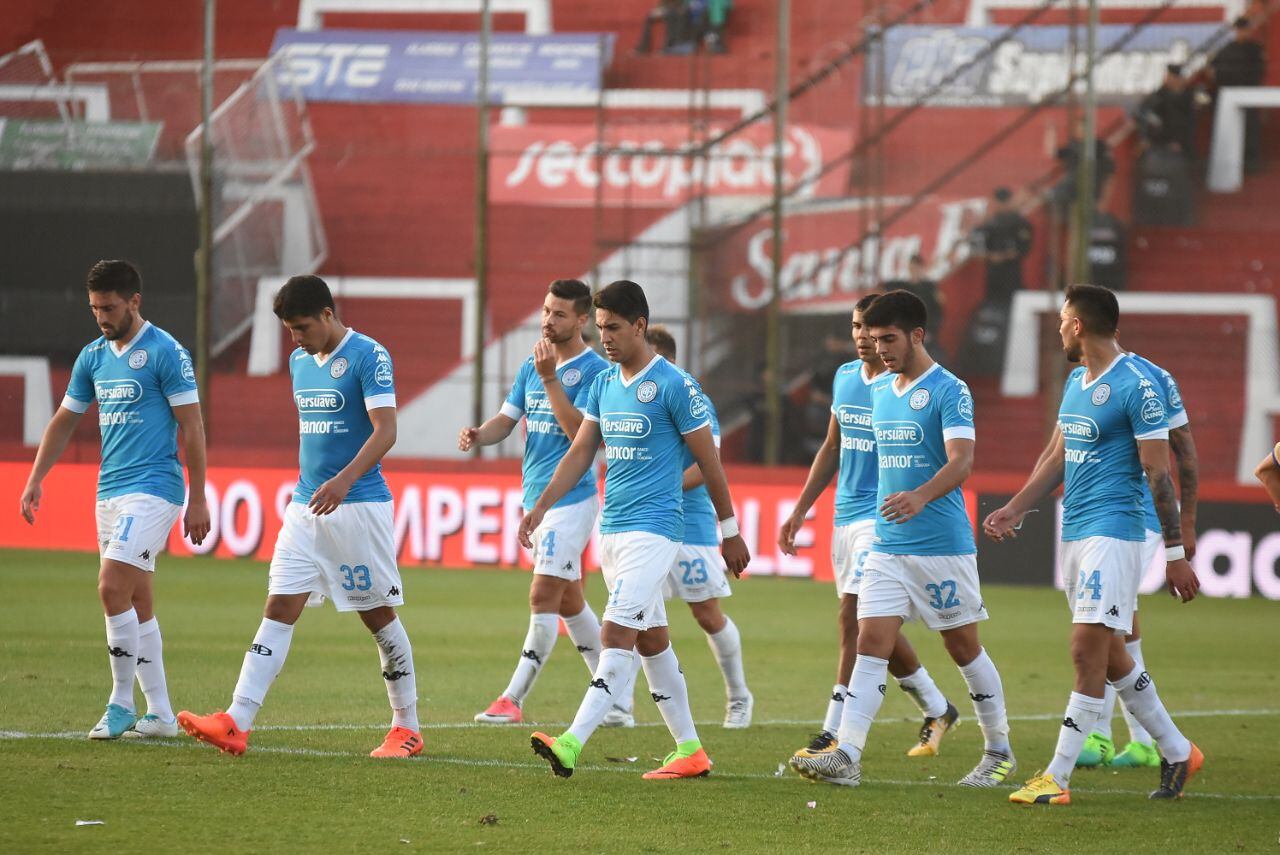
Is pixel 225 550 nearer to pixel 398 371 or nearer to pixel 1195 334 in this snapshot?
pixel 398 371

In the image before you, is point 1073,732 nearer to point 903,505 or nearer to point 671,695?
point 903,505

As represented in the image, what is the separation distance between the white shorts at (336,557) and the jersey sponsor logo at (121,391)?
109 centimetres

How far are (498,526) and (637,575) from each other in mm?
11697

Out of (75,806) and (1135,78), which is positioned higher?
(1135,78)

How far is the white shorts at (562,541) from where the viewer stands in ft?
31.8

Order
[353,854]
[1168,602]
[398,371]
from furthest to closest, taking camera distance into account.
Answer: [398,371] → [1168,602] → [353,854]

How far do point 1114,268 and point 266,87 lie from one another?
38.1ft

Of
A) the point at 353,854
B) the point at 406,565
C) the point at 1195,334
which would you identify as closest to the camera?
the point at 353,854

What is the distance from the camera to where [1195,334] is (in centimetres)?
2216

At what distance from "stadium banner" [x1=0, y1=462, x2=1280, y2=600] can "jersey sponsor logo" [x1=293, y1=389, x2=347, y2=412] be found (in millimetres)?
10459

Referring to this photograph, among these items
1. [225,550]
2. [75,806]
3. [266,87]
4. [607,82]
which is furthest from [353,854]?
[607,82]

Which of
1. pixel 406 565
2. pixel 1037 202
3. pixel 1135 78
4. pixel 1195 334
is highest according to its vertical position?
pixel 1135 78

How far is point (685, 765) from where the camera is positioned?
8.03 m

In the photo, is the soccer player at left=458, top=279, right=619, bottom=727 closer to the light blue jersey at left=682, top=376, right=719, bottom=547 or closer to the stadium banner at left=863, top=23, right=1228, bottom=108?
the light blue jersey at left=682, top=376, right=719, bottom=547
